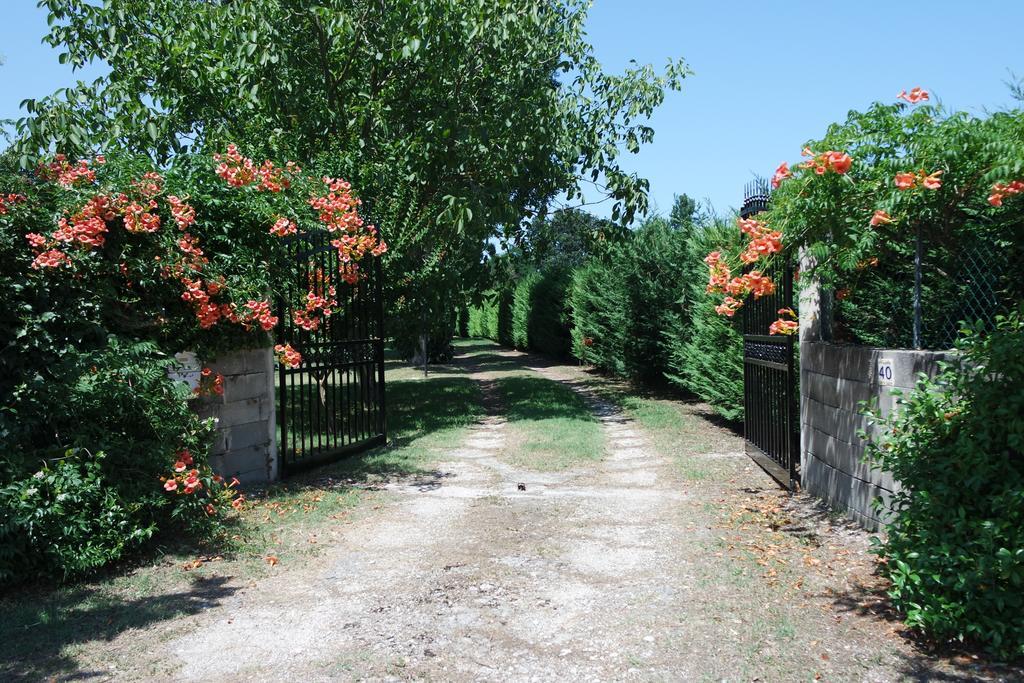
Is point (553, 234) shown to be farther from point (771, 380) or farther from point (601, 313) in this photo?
point (771, 380)

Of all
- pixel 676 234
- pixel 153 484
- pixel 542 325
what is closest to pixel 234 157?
pixel 153 484

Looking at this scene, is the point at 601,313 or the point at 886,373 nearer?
the point at 886,373

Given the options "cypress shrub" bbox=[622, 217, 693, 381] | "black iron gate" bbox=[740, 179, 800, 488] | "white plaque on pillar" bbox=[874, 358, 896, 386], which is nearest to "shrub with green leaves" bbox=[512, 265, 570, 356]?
"cypress shrub" bbox=[622, 217, 693, 381]

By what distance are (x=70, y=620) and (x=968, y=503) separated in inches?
174

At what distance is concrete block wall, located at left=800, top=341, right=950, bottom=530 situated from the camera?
4.67 meters

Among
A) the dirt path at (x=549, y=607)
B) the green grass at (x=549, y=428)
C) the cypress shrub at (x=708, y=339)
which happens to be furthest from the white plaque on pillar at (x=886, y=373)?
the cypress shrub at (x=708, y=339)

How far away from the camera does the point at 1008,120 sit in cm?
412

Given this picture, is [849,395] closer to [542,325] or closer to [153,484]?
[153,484]

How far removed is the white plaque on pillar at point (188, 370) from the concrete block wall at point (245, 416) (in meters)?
0.33

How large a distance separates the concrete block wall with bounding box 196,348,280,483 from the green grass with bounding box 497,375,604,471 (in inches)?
107

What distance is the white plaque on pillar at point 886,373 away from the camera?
4.72 m

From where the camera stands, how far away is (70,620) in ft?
12.5

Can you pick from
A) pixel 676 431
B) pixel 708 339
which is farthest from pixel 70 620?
pixel 708 339

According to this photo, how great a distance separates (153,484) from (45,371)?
952 millimetres
